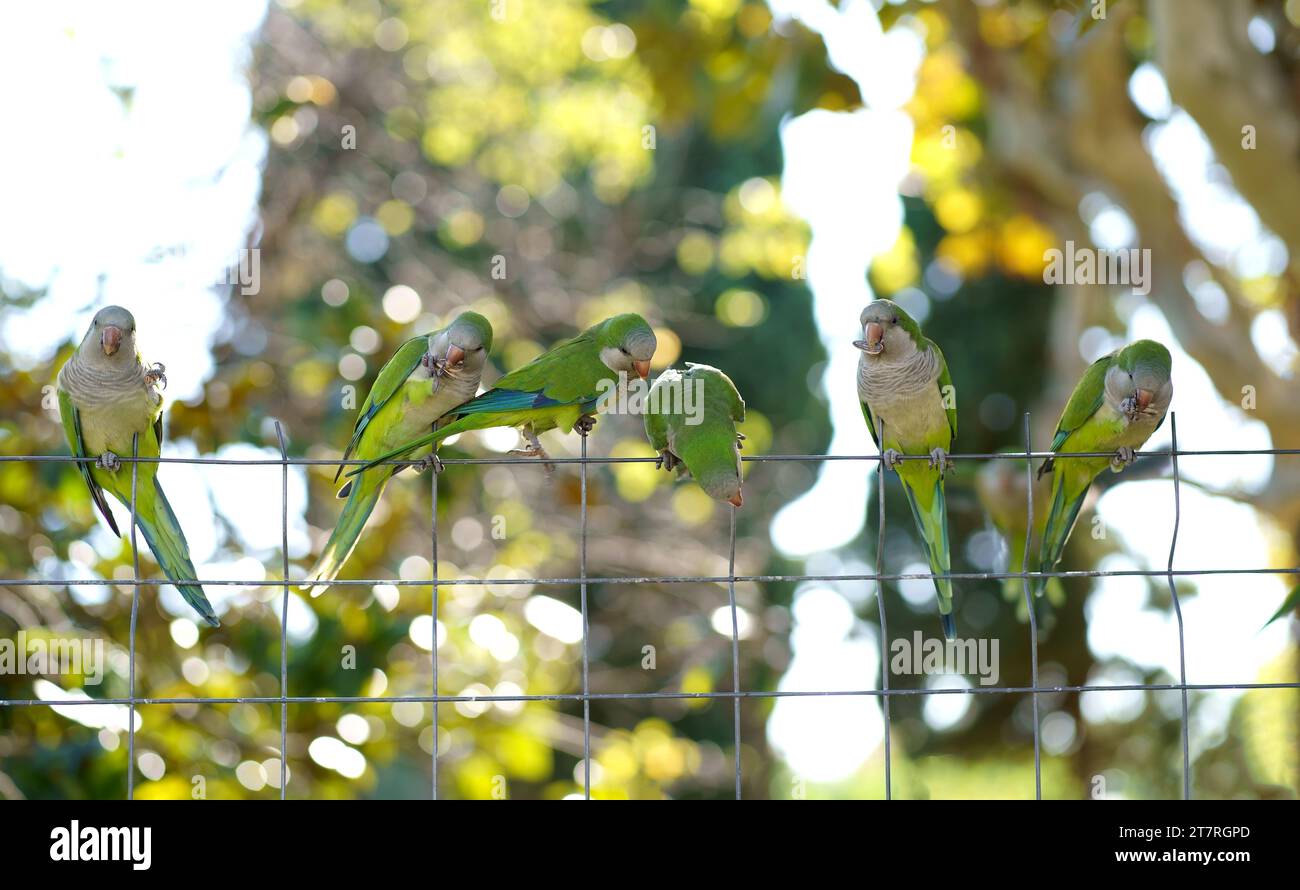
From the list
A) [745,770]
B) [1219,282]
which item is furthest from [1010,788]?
[1219,282]

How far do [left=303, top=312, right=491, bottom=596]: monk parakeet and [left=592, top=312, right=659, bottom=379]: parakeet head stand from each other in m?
0.41

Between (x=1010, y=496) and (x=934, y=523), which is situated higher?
(x=1010, y=496)

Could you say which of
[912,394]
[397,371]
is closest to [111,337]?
[397,371]

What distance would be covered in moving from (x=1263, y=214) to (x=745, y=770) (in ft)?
29.7

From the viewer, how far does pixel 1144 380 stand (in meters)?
3.61

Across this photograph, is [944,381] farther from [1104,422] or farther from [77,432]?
[77,432]

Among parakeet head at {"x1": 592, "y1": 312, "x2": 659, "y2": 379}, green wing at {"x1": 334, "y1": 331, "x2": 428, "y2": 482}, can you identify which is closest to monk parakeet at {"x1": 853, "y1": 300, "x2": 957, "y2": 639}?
parakeet head at {"x1": 592, "y1": 312, "x2": 659, "y2": 379}

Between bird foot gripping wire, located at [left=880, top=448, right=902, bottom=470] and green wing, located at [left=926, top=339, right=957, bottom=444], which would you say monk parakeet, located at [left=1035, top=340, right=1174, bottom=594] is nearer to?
green wing, located at [left=926, top=339, right=957, bottom=444]

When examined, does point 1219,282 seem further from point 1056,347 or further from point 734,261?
point 734,261

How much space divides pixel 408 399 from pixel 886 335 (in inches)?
64.3

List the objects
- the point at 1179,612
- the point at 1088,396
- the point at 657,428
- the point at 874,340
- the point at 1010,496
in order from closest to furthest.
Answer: the point at 1179,612 < the point at 657,428 < the point at 1088,396 < the point at 874,340 < the point at 1010,496

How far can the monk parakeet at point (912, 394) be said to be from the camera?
398 cm

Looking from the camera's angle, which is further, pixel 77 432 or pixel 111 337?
pixel 77 432
